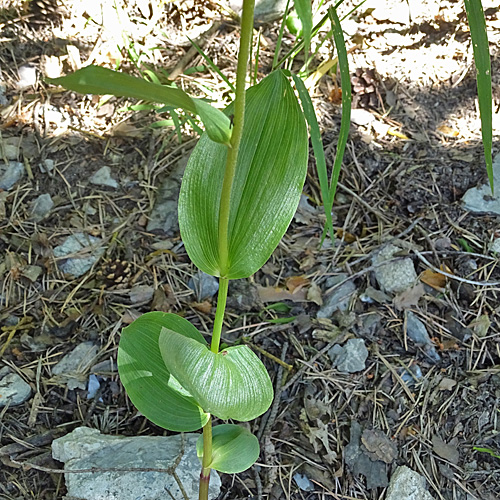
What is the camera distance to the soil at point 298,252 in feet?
4.27

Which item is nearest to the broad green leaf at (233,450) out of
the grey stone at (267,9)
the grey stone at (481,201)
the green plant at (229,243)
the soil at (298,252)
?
the green plant at (229,243)

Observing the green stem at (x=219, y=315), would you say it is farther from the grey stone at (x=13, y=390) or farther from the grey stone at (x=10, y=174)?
the grey stone at (x=10, y=174)

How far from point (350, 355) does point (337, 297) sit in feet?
0.62

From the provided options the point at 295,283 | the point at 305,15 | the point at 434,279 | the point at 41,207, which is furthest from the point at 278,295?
the point at 305,15

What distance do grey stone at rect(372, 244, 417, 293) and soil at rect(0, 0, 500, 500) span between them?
0.03m

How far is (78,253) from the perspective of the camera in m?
1.58

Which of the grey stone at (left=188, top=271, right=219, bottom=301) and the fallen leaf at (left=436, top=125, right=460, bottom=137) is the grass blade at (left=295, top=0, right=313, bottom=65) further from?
the fallen leaf at (left=436, top=125, right=460, bottom=137)

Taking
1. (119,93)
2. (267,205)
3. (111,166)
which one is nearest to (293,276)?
(267,205)

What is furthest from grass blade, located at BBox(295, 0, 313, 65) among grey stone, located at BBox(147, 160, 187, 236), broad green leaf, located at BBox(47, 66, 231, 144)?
grey stone, located at BBox(147, 160, 187, 236)

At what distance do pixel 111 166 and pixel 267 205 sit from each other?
923 mm

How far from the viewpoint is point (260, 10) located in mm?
2119

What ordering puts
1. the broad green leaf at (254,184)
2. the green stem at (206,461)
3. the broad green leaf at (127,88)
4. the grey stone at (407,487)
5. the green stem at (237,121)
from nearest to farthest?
the broad green leaf at (127,88) < the green stem at (237,121) < the broad green leaf at (254,184) < the green stem at (206,461) < the grey stone at (407,487)

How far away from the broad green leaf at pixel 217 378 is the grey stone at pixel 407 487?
0.48 meters

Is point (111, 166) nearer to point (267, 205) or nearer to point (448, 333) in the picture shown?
point (267, 205)
